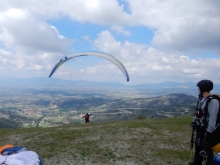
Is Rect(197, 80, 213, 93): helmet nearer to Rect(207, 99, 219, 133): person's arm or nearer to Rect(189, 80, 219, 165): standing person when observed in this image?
Rect(189, 80, 219, 165): standing person

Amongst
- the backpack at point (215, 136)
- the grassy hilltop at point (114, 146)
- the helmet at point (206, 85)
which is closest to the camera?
the backpack at point (215, 136)

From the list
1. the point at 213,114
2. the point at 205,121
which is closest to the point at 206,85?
the point at 213,114

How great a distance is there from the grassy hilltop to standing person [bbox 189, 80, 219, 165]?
5399 mm

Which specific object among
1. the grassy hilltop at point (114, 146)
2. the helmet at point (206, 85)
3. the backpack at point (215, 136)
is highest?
the helmet at point (206, 85)

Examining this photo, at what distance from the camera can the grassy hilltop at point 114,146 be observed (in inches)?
535

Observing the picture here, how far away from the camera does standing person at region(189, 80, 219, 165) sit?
A: 25.2ft

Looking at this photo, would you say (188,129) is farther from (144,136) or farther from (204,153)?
(204,153)

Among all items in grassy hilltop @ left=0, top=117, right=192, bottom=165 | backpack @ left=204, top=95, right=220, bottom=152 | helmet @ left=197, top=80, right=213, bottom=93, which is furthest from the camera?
grassy hilltop @ left=0, top=117, right=192, bottom=165

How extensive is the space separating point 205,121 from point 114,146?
9389 mm

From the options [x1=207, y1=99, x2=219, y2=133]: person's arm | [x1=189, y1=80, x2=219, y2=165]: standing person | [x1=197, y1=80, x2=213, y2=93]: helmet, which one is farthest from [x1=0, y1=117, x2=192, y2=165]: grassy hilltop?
[x1=197, y1=80, x2=213, y2=93]: helmet

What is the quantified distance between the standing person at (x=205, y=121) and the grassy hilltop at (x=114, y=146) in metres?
5.40

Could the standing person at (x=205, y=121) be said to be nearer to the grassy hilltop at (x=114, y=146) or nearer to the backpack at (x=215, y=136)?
the backpack at (x=215, y=136)

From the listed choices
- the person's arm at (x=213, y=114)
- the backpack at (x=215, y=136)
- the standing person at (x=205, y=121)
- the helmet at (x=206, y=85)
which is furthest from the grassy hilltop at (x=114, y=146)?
the helmet at (x=206, y=85)

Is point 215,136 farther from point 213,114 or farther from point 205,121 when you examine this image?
point 213,114
